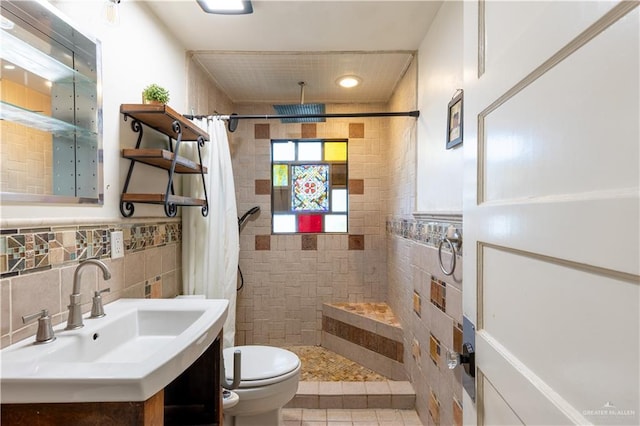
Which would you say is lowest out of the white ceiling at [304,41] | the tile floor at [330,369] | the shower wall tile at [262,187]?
the tile floor at [330,369]

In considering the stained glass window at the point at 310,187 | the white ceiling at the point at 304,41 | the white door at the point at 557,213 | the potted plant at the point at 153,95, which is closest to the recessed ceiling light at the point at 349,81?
the white ceiling at the point at 304,41

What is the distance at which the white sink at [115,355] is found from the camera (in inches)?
24.7

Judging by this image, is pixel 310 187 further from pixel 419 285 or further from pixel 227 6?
pixel 227 6

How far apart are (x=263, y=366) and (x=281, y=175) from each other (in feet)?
5.77

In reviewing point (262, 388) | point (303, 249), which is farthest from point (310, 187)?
point (262, 388)

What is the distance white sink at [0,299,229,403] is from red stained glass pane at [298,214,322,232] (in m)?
1.67

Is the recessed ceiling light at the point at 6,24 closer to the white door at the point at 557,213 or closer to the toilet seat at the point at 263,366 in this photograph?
the white door at the point at 557,213

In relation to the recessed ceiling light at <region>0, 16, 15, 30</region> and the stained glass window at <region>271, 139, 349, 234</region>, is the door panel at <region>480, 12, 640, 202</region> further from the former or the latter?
Result: the stained glass window at <region>271, 139, 349, 234</region>

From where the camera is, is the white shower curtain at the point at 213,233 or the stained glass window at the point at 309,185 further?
the stained glass window at the point at 309,185

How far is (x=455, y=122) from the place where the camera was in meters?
1.38

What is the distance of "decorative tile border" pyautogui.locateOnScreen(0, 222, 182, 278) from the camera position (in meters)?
0.83

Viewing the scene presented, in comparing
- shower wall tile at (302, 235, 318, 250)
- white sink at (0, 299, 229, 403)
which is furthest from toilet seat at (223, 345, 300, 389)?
shower wall tile at (302, 235, 318, 250)

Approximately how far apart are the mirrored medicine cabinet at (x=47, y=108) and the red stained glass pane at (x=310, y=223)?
183 centimetres

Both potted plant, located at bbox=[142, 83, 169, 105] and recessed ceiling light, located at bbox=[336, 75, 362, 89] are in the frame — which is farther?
recessed ceiling light, located at bbox=[336, 75, 362, 89]
